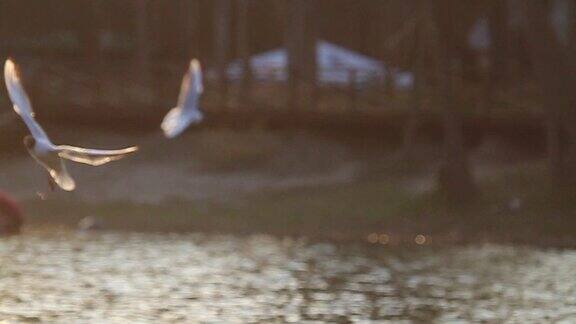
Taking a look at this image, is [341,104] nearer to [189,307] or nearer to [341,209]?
[341,209]

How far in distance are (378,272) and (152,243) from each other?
6103 mm

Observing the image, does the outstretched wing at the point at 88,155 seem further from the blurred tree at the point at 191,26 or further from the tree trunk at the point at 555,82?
the blurred tree at the point at 191,26

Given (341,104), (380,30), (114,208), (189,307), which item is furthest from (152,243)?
(380,30)

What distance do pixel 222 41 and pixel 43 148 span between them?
28.6 meters

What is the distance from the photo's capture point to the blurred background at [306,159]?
2520 cm

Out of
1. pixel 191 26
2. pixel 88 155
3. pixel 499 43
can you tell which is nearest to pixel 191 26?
pixel 191 26

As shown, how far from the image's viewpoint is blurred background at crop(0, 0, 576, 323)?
25203 mm

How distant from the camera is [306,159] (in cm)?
4319

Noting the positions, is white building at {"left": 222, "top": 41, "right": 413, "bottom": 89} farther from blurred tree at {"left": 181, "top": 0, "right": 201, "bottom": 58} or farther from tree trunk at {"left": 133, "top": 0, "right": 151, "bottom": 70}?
tree trunk at {"left": 133, "top": 0, "right": 151, "bottom": 70}

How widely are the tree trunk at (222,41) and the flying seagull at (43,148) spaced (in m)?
25.6

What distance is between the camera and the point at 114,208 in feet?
124

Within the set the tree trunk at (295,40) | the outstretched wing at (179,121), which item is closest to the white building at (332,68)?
the tree trunk at (295,40)

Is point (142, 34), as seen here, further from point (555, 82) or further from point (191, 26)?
point (555, 82)

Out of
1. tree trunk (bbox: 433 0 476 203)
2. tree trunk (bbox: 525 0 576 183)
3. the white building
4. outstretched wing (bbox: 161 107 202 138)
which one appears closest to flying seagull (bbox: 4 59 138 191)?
outstretched wing (bbox: 161 107 202 138)
